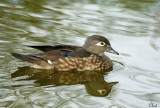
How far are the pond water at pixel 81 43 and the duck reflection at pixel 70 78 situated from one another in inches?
0.7

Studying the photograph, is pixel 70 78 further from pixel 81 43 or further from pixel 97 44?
pixel 81 43

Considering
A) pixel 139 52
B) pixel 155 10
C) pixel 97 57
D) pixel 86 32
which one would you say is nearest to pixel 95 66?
pixel 97 57

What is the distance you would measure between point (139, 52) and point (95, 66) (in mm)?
1277

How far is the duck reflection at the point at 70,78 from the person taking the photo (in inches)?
266

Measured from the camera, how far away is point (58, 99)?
19.6 ft

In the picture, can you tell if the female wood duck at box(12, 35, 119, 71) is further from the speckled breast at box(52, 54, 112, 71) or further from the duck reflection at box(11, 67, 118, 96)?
the duck reflection at box(11, 67, 118, 96)

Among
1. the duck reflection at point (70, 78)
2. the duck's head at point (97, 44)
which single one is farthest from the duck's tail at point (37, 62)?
the duck's head at point (97, 44)

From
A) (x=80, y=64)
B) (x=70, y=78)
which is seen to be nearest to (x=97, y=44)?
(x=80, y=64)

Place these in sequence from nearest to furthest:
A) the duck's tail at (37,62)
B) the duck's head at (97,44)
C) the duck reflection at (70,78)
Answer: the duck reflection at (70,78) → the duck's tail at (37,62) → the duck's head at (97,44)

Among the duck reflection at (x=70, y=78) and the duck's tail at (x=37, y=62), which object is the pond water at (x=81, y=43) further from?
the duck's tail at (x=37, y=62)

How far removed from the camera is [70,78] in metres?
7.26

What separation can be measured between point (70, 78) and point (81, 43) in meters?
1.88

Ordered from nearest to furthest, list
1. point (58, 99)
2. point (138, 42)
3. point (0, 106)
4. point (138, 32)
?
point (0, 106), point (58, 99), point (138, 42), point (138, 32)

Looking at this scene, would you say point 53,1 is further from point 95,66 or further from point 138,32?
point 95,66
